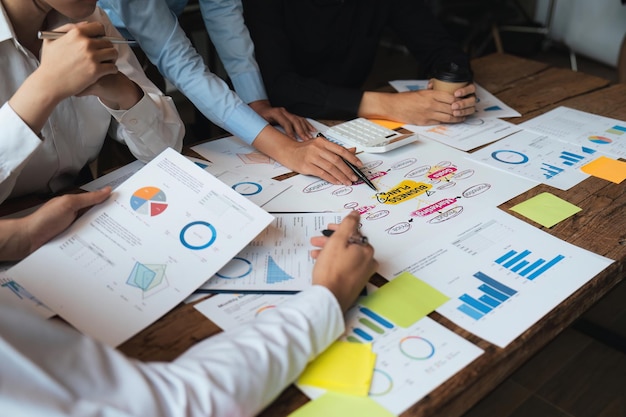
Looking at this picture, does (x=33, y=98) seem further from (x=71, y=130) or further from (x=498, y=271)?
(x=498, y=271)

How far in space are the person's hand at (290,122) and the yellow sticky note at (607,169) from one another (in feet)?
2.20

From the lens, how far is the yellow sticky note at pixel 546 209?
1158 mm

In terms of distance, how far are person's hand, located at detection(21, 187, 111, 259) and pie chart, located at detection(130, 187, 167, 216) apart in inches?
2.8

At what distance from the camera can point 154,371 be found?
0.71 meters

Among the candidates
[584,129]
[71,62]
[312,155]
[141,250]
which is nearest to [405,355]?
[141,250]

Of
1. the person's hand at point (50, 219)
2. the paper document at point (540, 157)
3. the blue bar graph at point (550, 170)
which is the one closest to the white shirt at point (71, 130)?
the person's hand at point (50, 219)

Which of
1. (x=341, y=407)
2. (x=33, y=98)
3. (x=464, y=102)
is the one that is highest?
(x=33, y=98)

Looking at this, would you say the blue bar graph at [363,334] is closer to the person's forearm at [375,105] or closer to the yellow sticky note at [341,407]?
the yellow sticky note at [341,407]

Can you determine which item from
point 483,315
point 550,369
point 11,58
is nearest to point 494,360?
point 483,315

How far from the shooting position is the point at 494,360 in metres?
0.81

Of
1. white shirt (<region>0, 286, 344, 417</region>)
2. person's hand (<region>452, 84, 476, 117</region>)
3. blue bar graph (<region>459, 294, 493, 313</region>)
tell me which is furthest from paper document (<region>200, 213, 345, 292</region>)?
person's hand (<region>452, 84, 476, 117</region>)

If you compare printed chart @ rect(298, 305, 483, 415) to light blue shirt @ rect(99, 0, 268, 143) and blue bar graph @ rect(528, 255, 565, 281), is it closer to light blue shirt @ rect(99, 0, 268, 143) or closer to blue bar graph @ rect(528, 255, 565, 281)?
blue bar graph @ rect(528, 255, 565, 281)

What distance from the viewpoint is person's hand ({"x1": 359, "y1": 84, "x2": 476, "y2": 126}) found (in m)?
1.57

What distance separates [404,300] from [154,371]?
1.30 ft
